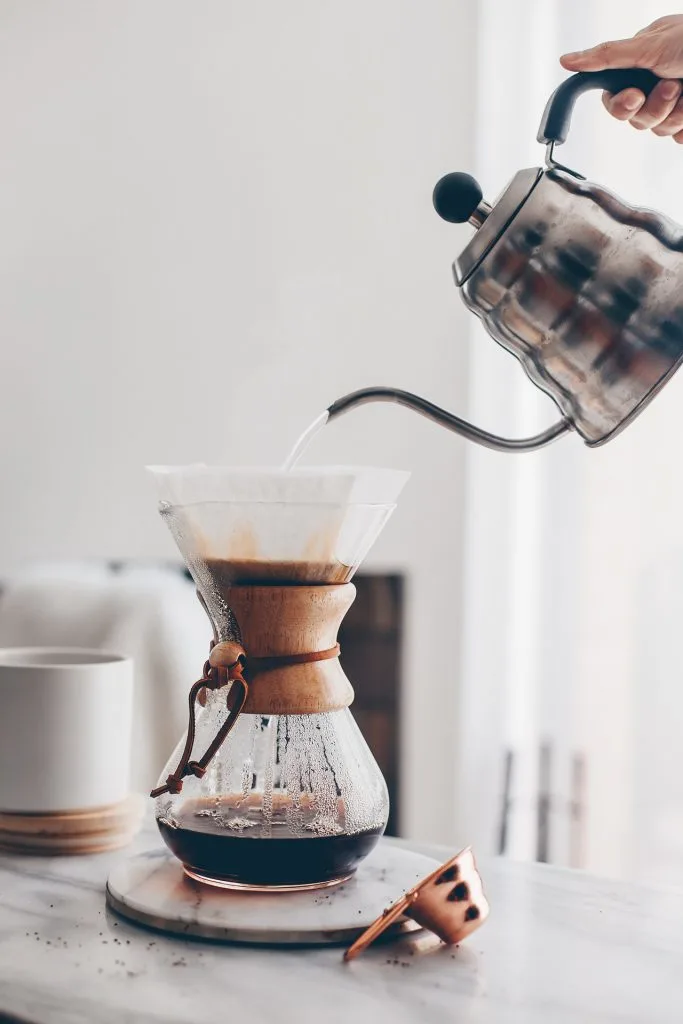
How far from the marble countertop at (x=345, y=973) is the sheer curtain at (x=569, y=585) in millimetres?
1115

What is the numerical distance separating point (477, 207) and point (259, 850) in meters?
0.39

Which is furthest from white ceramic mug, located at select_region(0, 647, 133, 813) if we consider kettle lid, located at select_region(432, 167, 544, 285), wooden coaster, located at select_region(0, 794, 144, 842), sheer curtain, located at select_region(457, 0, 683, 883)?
sheer curtain, located at select_region(457, 0, 683, 883)

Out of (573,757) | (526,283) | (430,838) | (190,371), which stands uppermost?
(190,371)

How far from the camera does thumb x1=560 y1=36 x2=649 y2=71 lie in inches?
25.5

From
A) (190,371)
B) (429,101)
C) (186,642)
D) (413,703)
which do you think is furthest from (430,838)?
(429,101)

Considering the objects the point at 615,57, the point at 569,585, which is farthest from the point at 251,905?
the point at 569,585

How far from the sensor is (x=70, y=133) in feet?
6.79

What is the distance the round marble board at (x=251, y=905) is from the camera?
0.54 m

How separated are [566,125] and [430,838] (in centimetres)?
152

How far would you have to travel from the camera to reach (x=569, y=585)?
69.6 inches

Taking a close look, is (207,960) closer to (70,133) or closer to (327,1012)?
(327,1012)

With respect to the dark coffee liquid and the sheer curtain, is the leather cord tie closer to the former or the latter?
the dark coffee liquid

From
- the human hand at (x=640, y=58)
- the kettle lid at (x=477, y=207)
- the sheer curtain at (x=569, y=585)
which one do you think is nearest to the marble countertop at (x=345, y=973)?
the kettle lid at (x=477, y=207)

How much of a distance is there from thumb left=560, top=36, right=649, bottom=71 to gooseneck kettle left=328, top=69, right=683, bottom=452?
1cm
